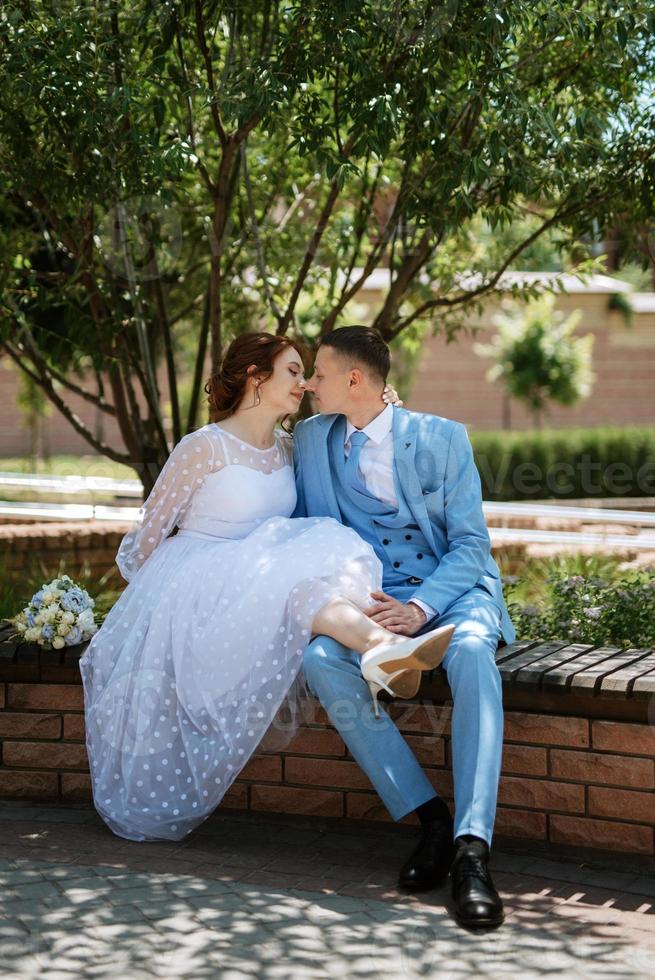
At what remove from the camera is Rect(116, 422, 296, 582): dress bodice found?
4.25 metres

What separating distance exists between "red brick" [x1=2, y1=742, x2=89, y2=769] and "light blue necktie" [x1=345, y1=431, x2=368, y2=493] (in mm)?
1318

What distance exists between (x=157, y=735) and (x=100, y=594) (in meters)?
2.69

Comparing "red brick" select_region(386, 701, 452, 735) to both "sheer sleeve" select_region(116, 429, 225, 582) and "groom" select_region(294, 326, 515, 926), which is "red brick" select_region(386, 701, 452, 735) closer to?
"groom" select_region(294, 326, 515, 926)

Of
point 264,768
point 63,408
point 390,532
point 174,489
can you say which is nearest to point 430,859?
point 264,768

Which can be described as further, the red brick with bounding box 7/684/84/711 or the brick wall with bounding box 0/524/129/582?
the brick wall with bounding box 0/524/129/582

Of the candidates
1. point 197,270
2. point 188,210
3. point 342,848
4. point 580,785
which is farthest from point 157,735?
point 197,270

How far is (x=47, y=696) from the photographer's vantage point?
4.29m

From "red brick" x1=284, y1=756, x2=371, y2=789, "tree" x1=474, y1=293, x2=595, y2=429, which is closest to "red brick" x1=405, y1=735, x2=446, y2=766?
"red brick" x1=284, y1=756, x2=371, y2=789

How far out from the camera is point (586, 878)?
11.6ft

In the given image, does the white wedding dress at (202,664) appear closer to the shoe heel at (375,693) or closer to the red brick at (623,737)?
the shoe heel at (375,693)

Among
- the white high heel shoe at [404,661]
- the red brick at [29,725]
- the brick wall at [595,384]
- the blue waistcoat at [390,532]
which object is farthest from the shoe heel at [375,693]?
the brick wall at [595,384]

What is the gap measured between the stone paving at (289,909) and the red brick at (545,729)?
334 mm

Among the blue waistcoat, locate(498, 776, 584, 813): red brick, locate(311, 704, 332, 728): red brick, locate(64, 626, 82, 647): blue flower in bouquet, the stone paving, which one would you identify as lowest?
the stone paving

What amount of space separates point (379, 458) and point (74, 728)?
4.66 feet
